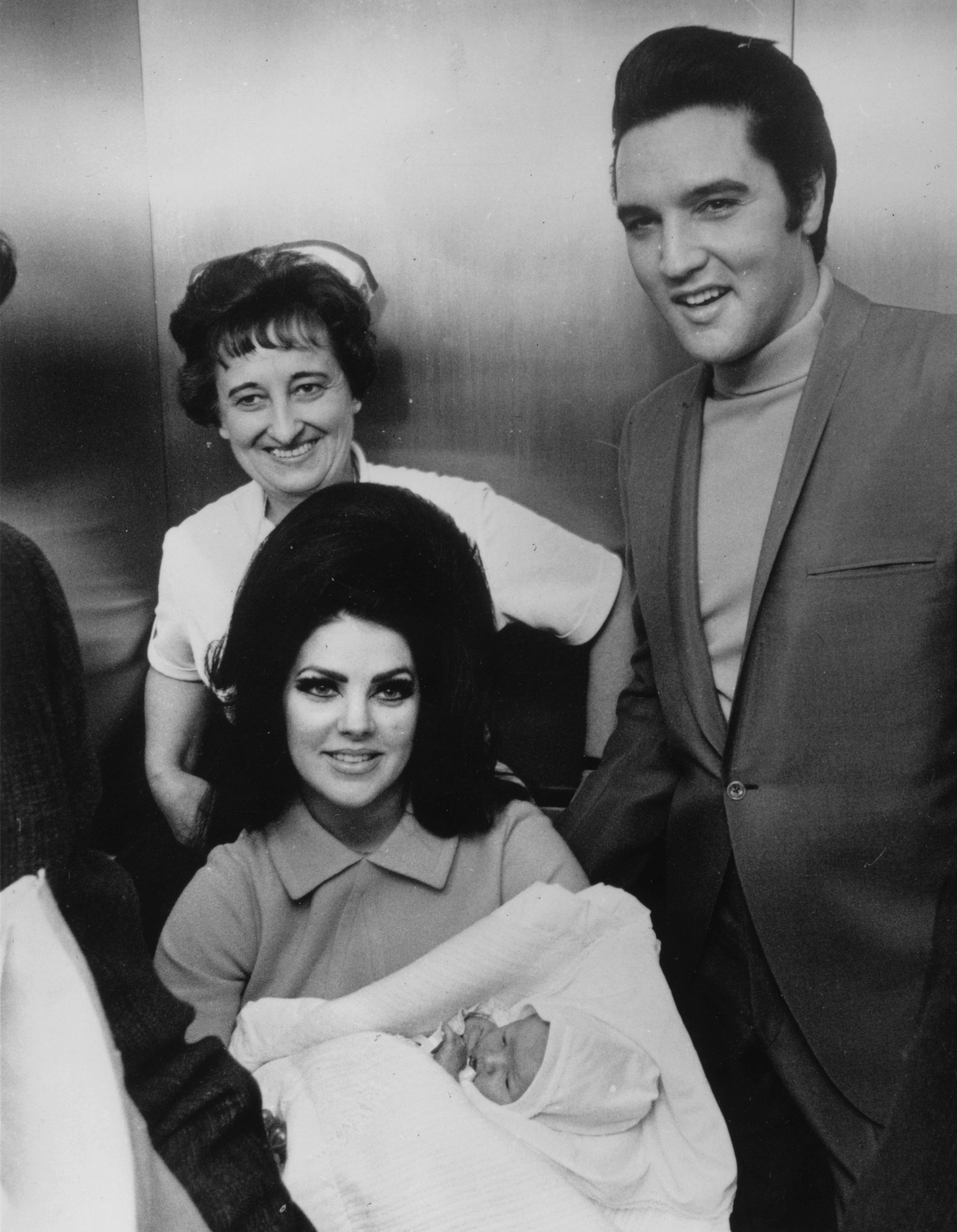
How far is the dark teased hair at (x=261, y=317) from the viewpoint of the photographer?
111cm

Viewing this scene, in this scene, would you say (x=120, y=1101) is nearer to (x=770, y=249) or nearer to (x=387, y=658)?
(x=387, y=658)

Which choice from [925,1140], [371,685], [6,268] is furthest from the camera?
[371,685]

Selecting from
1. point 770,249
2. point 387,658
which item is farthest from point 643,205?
point 387,658

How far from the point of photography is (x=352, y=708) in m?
1.01

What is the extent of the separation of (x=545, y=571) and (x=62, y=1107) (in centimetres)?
68

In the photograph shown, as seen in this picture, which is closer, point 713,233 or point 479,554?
point 713,233

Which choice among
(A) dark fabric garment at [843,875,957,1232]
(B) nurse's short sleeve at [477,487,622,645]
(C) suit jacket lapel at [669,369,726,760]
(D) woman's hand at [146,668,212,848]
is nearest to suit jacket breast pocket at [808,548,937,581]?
(C) suit jacket lapel at [669,369,726,760]

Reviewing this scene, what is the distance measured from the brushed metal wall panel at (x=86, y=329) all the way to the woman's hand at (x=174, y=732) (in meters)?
0.03

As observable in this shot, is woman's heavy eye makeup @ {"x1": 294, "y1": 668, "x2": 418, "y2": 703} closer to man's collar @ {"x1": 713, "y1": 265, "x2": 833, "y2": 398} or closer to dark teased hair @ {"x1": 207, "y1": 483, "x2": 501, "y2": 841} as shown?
dark teased hair @ {"x1": 207, "y1": 483, "x2": 501, "y2": 841}

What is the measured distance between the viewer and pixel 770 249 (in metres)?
1.03

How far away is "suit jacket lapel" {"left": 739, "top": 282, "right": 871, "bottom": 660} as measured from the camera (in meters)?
1.02

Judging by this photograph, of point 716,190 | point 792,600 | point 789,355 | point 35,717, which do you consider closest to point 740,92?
point 716,190

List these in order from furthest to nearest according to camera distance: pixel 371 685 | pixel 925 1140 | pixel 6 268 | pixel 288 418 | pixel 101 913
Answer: pixel 288 418 → pixel 371 685 → pixel 6 268 → pixel 101 913 → pixel 925 1140

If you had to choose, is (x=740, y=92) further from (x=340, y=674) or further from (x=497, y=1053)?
(x=497, y=1053)
